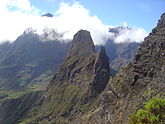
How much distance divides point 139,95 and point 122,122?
20.5 meters

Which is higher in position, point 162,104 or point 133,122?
point 162,104

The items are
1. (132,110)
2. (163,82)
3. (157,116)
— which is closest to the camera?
A: (157,116)

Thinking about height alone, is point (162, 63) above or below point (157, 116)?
above

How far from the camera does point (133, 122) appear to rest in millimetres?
95000

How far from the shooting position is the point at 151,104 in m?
93.2

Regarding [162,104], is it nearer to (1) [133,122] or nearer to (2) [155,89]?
(1) [133,122]

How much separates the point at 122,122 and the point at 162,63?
45.6m

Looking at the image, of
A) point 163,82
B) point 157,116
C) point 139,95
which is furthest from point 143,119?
point 139,95

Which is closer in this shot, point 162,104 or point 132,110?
point 162,104

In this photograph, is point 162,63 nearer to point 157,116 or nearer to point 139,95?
point 139,95

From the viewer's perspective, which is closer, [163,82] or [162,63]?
[163,82]

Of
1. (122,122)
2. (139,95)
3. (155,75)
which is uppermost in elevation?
(155,75)

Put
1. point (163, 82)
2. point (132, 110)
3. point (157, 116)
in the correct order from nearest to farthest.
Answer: point (157, 116)
point (163, 82)
point (132, 110)

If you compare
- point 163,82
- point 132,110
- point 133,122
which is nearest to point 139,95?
point 132,110
